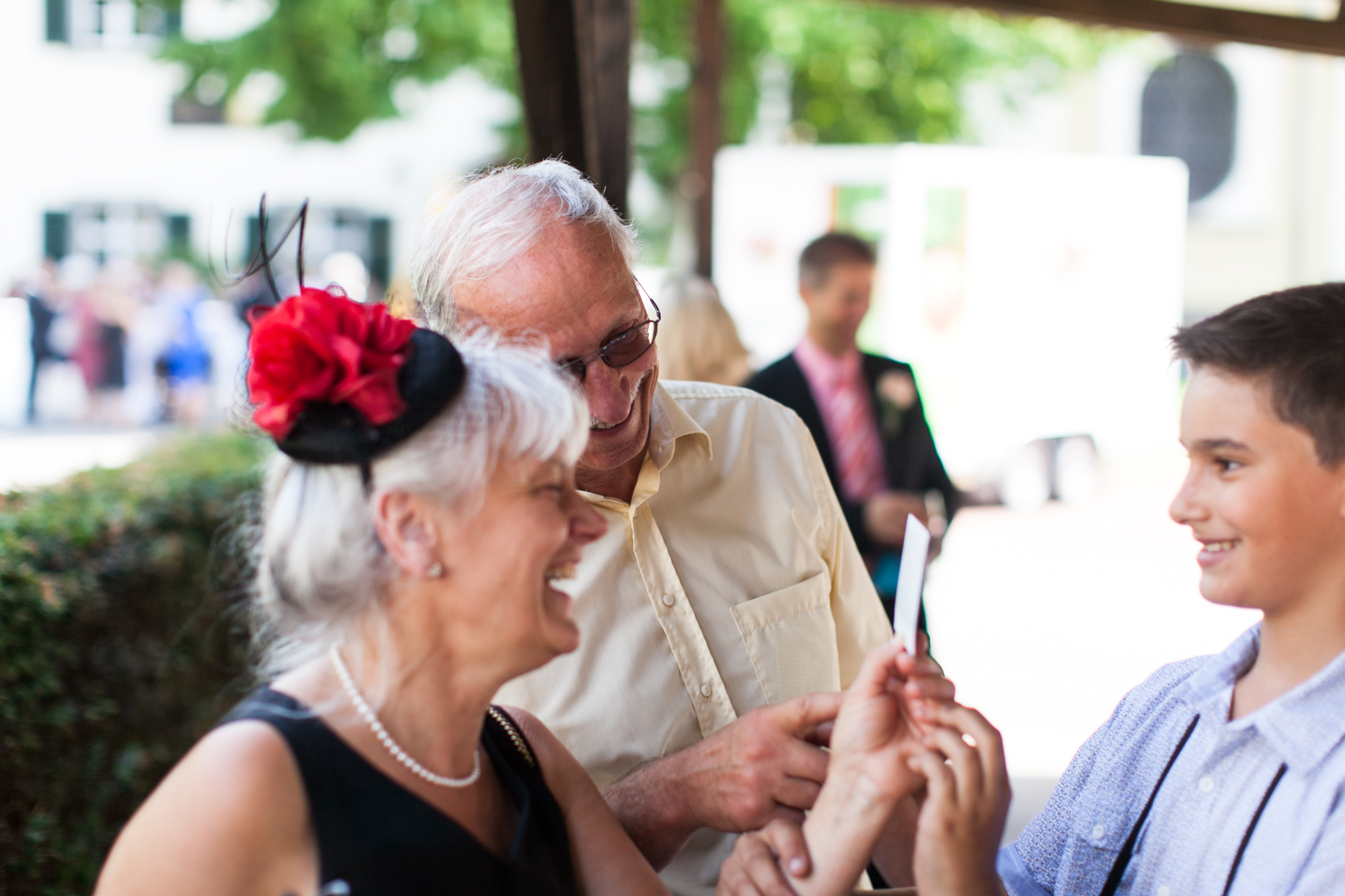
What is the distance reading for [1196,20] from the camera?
5242 millimetres

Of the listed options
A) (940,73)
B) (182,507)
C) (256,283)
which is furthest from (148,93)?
(182,507)

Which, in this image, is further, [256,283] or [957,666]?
[256,283]

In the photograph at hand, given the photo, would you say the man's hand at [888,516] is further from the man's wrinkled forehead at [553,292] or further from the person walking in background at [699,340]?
the man's wrinkled forehead at [553,292]

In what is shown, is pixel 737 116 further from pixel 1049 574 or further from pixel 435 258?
pixel 435 258

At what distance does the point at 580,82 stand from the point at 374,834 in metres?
2.74

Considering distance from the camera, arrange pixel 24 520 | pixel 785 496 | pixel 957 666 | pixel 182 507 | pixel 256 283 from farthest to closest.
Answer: pixel 256 283 → pixel 957 666 → pixel 182 507 → pixel 24 520 → pixel 785 496

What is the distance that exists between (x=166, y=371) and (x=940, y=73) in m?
9.77

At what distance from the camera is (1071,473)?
10.6 m

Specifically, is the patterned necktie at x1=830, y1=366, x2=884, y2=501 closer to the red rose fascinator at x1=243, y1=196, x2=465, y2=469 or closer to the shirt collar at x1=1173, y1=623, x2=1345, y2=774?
the shirt collar at x1=1173, y1=623, x2=1345, y2=774

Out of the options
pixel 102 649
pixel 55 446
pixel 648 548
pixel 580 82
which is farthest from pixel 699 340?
pixel 55 446

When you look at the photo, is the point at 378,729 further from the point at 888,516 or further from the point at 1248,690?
the point at 888,516

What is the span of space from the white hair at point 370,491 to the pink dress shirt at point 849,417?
2.86m

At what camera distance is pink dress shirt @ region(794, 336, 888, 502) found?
13.9 ft

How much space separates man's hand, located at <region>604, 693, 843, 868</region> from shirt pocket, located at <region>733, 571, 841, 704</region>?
304mm
